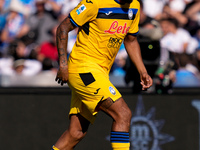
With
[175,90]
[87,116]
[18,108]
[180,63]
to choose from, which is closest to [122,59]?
[180,63]

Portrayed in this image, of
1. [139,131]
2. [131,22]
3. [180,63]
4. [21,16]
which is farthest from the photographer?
[21,16]

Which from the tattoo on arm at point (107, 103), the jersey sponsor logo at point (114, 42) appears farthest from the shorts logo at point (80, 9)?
the tattoo on arm at point (107, 103)

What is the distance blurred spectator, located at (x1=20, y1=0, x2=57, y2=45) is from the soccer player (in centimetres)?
410

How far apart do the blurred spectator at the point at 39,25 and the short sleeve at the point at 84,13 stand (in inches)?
166

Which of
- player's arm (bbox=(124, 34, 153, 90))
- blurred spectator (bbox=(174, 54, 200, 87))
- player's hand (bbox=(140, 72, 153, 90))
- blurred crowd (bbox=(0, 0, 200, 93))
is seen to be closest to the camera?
player's hand (bbox=(140, 72, 153, 90))

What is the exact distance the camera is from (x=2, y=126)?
6938 millimetres

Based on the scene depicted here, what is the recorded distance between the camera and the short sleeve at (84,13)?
186 inches

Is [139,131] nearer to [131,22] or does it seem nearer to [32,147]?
[32,147]

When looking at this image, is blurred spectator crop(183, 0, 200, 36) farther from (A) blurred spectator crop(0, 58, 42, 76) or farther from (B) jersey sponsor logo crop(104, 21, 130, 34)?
(B) jersey sponsor logo crop(104, 21, 130, 34)

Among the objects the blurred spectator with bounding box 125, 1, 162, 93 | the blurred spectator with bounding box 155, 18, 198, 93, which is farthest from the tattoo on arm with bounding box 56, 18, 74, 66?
the blurred spectator with bounding box 155, 18, 198, 93

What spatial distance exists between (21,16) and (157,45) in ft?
12.0

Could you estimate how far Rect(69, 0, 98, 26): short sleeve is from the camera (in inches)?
186

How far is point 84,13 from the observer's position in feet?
15.5

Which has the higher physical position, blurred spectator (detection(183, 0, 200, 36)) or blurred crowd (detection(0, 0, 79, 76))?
blurred spectator (detection(183, 0, 200, 36))
